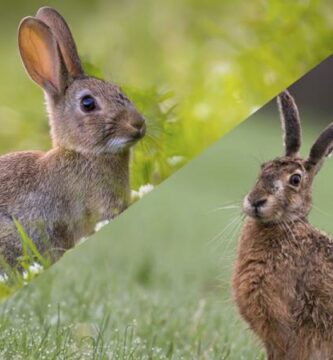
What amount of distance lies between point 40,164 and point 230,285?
1023mm

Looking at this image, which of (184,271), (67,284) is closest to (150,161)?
(67,284)

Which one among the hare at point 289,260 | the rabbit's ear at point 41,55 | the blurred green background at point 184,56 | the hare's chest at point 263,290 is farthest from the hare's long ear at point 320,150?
the rabbit's ear at point 41,55

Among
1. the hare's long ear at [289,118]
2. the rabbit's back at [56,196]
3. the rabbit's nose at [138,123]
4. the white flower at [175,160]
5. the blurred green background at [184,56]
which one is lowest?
the hare's long ear at [289,118]

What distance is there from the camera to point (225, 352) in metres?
3.33

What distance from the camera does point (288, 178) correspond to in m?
2.56

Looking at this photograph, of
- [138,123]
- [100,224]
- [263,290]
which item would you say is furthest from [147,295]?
[138,123]

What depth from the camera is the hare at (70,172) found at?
1829 millimetres

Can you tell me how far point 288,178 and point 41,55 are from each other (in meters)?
1.05

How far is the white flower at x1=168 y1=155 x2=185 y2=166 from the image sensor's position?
1732 millimetres

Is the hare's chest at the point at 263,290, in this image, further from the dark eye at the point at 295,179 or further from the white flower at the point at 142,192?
the white flower at the point at 142,192

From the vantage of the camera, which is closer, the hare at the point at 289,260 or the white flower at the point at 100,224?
the white flower at the point at 100,224

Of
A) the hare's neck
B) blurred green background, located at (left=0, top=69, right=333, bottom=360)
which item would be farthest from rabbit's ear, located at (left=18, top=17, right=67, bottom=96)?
the hare's neck

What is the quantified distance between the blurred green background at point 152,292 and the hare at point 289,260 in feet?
0.29

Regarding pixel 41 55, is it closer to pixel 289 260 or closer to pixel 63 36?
pixel 63 36
